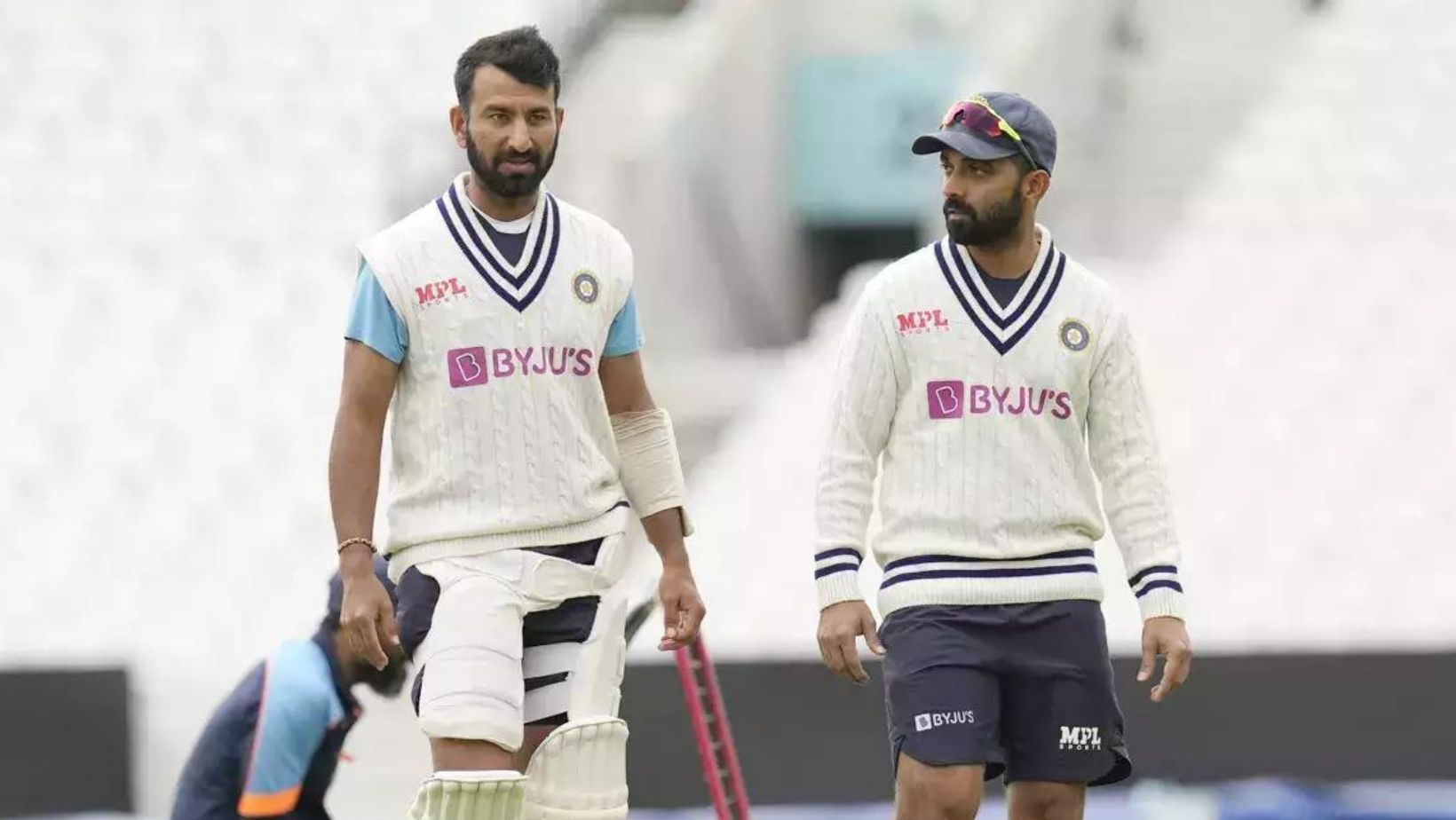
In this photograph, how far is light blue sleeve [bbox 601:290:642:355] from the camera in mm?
3738

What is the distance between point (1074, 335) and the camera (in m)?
3.84

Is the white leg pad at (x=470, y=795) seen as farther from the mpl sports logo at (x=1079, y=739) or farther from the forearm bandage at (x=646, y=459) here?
the mpl sports logo at (x=1079, y=739)

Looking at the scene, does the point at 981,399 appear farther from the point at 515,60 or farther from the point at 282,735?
the point at 282,735

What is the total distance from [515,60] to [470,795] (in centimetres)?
103

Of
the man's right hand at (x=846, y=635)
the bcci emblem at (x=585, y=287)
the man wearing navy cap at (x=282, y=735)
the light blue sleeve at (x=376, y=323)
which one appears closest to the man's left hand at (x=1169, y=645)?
the man's right hand at (x=846, y=635)

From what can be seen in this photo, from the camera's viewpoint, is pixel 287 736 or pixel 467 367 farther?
pixel 287 736

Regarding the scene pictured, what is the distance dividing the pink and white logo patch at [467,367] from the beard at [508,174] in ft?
0.76

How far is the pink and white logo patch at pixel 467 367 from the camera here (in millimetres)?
3551

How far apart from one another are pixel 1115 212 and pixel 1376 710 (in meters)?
2.04

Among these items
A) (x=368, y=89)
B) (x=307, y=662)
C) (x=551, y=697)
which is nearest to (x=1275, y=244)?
(x=368, y=89)

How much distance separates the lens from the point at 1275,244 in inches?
319

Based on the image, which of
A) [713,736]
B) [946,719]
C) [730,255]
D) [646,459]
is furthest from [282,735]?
[730,255]

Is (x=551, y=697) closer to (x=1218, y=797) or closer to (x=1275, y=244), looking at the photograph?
(x=1218, y=797)

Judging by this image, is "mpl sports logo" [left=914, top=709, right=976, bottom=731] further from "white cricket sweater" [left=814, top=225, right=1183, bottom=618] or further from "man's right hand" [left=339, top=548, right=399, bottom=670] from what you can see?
"man's right hand" [left=339, top=548, right=399, bottom=670]
